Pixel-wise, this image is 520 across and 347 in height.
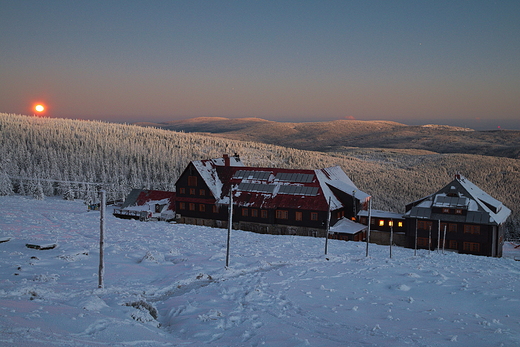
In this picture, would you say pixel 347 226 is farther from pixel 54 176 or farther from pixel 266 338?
pixel 54 176

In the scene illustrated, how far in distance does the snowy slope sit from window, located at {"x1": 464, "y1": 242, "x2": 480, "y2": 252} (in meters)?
15.8

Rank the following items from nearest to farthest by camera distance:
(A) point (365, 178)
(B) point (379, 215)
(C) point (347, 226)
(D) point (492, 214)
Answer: (D) point (492, 214), (C) point (347, 226), (B) point (379, 215), (A) point (365, 178)

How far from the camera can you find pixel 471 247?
46938 mm

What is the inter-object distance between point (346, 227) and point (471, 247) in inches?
567

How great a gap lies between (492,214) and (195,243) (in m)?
34.7

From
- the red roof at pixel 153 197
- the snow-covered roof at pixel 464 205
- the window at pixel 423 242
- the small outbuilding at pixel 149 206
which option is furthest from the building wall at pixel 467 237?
the red roof at pixel 153 197

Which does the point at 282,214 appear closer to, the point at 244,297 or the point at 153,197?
the point at 153,197

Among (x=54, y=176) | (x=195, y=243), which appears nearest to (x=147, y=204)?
(x=195, y=243)

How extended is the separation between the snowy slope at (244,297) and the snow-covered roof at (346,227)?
14.7 metres

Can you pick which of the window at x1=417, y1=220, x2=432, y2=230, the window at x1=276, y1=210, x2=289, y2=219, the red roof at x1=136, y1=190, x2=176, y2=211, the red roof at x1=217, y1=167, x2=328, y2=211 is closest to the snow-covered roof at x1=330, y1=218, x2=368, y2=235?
the red roof at x1=217, y1=167, x2=328, y2=211

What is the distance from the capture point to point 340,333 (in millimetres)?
15016

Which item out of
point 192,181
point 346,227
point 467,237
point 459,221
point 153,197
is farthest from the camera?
point 153,197

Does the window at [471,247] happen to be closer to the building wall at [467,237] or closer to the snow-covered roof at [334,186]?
the building wall at [467,237]

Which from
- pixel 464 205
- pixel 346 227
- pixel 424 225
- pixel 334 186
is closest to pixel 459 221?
→ pixel 464 205
